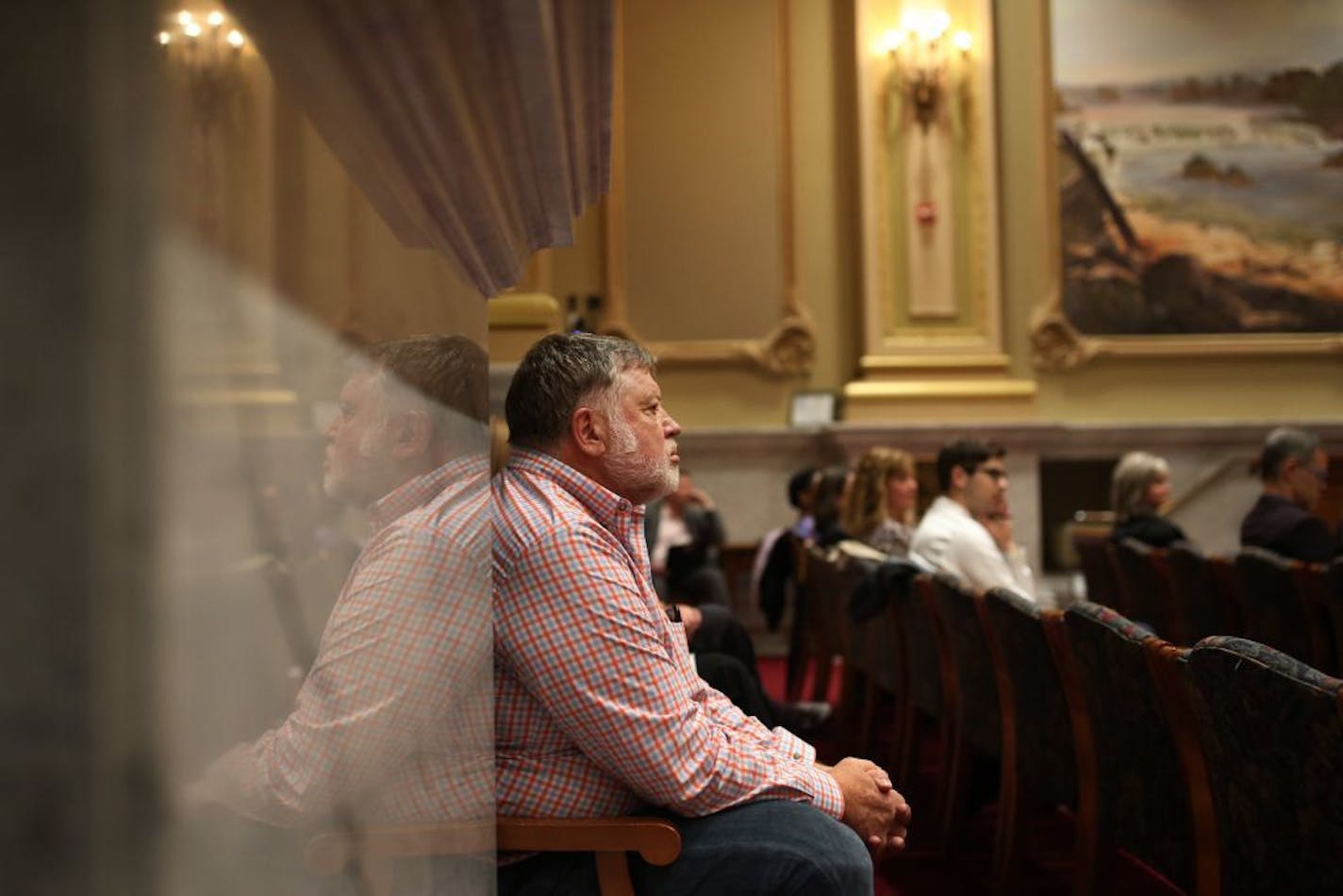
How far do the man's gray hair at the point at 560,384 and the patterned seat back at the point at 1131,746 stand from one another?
1091 mm

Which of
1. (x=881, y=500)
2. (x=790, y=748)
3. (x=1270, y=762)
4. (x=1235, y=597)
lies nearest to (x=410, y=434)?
(x=790, y=748)

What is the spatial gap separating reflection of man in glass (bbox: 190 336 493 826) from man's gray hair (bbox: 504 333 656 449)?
897mm

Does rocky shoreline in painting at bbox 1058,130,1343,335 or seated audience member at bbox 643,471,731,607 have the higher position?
rocky shoreline in painting at bbox 1058,130,1343,335

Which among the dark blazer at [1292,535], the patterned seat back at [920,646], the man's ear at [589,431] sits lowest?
the patterned seat back at [920,646]

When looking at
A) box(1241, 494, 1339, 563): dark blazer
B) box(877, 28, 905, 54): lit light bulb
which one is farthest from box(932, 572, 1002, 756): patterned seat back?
box(877, 28, 905, 54): lit light bulb

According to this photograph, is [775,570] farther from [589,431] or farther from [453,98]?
[453,98]

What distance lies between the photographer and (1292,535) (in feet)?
19.9

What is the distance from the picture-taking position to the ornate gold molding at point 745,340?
10398mm

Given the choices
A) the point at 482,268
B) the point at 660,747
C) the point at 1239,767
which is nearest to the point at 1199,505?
the point at 1239,767

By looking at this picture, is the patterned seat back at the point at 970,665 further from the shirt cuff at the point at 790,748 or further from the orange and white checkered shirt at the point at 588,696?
the orange and white checkered shirt at the point at 588,696

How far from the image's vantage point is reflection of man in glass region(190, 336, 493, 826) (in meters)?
0.54

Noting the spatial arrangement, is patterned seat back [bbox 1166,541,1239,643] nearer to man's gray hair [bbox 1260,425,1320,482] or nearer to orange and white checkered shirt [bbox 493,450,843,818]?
man's gray hair [bbox 1260,425,1320,482]

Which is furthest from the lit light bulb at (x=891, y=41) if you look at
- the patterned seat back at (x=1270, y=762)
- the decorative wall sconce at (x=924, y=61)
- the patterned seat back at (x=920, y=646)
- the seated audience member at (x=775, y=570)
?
the patterned seat back at (x=1270, y=762)

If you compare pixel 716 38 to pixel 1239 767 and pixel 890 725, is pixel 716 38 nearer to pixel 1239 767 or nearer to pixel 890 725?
pixel 890 725
